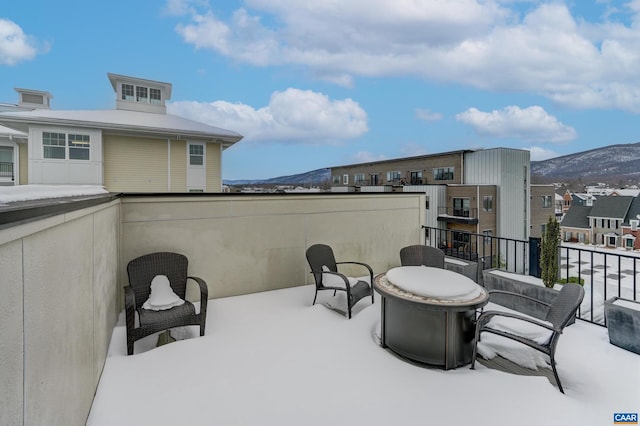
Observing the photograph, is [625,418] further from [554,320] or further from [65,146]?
[65,146]

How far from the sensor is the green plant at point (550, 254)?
165 inches

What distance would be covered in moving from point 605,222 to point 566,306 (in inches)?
1835

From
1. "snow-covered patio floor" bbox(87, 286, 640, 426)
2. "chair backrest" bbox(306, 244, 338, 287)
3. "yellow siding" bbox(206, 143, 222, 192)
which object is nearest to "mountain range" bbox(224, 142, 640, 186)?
"yellow siding" bbox(206, 143, 222, 192)

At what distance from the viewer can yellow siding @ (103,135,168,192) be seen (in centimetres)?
1204

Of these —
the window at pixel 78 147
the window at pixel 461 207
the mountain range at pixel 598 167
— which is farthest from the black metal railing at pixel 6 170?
the window at pixel 461 207

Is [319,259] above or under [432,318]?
above

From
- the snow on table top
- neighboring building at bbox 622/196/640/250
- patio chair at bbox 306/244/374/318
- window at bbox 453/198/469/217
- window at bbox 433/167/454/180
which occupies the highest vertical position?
window at bbox 433/167/454/180

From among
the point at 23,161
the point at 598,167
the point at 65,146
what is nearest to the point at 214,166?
the point at 65,146

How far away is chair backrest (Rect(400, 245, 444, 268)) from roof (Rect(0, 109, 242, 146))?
34.3 feet

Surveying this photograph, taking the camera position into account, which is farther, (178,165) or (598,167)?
(598,167)

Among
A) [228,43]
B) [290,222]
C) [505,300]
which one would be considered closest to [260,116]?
[228,43]

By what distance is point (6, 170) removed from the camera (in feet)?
45.4

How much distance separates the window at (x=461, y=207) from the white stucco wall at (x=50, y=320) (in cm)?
2494

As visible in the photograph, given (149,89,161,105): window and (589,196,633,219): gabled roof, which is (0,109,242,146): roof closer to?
(149,89,161,105): window
